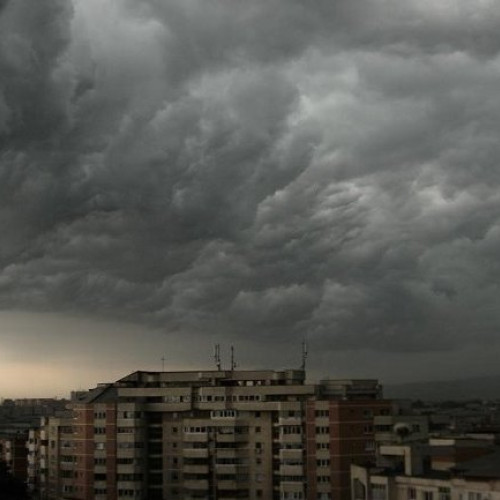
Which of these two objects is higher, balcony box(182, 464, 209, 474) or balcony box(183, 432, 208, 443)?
balcony box(183, 432, 208, 443)

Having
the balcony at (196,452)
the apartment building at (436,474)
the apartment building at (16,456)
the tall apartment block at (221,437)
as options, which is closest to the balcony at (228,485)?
the tall apartment block at (221,437)

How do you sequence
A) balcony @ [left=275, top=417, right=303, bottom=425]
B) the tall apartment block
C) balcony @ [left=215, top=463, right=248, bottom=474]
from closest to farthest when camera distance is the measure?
the tall apartment block → balcony @ [left=275, top=417, right=303, bottom=425] → balcony @ [left=215, top=463, right=248, bottom=474]

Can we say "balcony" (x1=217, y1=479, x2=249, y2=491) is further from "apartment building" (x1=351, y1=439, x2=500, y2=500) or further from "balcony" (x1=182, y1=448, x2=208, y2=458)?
"apartment building" (x1=351, y1=439, x2=500, y2=500)

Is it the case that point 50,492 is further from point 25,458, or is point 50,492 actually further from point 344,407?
point 344,407

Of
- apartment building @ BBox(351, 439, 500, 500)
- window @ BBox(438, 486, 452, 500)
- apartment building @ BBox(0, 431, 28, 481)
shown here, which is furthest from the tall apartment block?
window @ BBox(438, 486, 452, 500)

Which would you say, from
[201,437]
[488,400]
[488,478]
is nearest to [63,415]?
[201,437]

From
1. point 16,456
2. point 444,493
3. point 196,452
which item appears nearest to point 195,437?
point 196,452

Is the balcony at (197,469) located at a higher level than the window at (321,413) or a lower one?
lower

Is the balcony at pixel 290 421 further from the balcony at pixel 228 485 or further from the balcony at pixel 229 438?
the balcony at pixel 228 485
